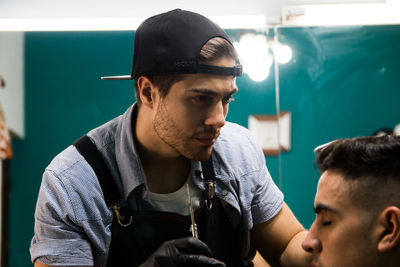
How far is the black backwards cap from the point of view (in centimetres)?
149

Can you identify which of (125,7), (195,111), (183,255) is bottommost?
(183,255)

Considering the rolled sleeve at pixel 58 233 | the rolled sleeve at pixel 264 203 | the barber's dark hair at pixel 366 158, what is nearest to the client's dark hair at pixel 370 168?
the barber's dark hair at pixel 366 158

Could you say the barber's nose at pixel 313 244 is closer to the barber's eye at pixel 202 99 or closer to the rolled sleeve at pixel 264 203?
the rolled sleeve at pixel 264 203

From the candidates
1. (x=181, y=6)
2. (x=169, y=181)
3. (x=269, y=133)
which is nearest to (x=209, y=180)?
(x=169, y=181)

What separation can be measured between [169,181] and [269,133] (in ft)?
2.01

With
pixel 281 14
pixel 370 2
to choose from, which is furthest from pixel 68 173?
pixel 370 2

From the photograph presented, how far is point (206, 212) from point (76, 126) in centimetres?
74

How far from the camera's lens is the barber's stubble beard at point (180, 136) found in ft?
5.21

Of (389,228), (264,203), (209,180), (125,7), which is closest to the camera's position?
(389,228)

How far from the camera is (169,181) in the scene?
1.75 m

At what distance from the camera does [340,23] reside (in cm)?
215

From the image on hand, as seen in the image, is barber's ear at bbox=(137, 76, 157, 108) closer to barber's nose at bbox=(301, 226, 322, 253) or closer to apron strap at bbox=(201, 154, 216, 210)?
apron strap at bbox=(201, 154, 216, 210)

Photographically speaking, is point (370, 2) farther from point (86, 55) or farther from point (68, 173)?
point (68, 173)

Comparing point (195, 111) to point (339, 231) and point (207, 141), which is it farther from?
point (339, 231)
